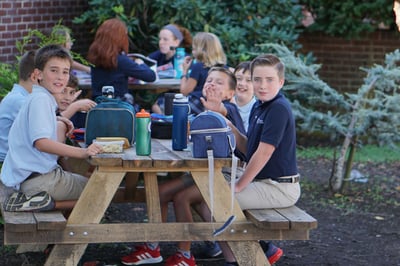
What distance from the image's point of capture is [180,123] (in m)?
5.42

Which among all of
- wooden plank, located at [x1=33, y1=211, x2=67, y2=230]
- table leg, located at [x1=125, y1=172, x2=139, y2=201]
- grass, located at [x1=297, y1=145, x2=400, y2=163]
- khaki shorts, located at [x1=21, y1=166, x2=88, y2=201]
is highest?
khaki shorts, located at [x1=21, y1=166, x2=88, y2=201]

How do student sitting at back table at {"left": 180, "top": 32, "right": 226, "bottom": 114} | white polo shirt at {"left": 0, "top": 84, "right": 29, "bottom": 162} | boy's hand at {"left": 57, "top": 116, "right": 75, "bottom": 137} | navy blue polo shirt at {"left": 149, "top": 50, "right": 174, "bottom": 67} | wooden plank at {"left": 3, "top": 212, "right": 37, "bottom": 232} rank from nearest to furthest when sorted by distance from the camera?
wooden plank at {"left": 3, "top": 212, "right": 37, "bottom": 232} < boy's hand at {"left": 57, "top": 116, "right": 75, "bottom": 137} < white polo shirt at {"left": 0, "top": 84, "right": 29, "bottom": 162} < student sitting at back table at {"left": 180, "top": 32, "right": 226, "bottom": 114} < navy blue polo shirt at {"left": 149, "top": 50, "right": 174, "bottom": 67}

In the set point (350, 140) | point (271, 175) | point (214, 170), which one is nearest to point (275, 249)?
point (271, 175)

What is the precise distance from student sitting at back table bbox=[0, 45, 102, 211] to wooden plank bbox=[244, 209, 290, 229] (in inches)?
41.8

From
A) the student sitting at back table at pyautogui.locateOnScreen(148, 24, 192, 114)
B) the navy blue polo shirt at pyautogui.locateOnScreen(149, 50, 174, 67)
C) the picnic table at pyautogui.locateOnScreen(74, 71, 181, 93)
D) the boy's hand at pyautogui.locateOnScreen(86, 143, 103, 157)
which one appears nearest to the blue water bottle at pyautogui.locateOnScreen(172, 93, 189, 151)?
the boy's hand at pyautogui.locateOnScreen(86, 143, 103, 157)

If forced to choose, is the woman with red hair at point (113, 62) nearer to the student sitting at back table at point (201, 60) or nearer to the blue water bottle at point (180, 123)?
the student sitting at back table at point (201, 60)

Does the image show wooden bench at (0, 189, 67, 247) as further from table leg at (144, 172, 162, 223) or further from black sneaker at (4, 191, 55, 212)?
table leg at (144, 172, 162, 223)

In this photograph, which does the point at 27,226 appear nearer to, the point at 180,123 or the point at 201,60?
the point at 180,123

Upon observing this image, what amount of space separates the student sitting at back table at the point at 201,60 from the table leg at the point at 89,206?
116 inches

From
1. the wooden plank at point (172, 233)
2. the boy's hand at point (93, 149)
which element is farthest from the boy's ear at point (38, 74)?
the wooden plank at point (172, 233)

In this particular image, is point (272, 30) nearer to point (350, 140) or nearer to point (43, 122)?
point (350, 140)

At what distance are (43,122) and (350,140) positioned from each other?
167 inches

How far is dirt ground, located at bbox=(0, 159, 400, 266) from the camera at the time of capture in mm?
6531

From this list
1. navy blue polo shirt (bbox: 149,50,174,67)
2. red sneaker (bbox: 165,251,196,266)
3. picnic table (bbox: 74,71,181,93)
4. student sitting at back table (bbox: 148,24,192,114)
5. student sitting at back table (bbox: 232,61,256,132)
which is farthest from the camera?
navy blue polo shirt (bbox: 149,50,174,67)
